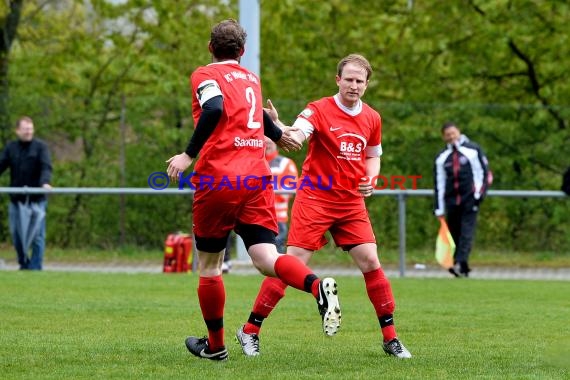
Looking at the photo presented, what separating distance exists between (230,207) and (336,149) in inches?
50.8

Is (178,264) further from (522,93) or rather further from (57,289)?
(522,93)

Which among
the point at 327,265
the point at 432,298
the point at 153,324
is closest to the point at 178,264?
the point at 327,265

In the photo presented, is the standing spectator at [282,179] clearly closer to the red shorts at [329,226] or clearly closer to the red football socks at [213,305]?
the red shorts at [329,226]

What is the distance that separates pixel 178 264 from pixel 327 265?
7.75ft

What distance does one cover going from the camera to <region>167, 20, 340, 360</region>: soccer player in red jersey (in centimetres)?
691

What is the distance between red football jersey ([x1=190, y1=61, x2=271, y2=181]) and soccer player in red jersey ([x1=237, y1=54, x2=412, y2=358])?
2.81 ft

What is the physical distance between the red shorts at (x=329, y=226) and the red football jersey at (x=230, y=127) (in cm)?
101

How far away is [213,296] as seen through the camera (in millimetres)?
7316

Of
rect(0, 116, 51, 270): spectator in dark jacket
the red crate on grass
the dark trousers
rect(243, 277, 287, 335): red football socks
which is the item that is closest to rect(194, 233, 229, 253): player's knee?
rect(243, 277, 287, 335): red football socks

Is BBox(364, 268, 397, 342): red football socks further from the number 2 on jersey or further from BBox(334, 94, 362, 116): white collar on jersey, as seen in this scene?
the number 2 on jersey

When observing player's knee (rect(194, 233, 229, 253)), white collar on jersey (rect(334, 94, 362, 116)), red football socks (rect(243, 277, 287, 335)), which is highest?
white collar on jersey (rect(334, 94, 362, 116))

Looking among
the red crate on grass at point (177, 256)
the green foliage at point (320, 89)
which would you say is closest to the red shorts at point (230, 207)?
the red crate on grass at point (177, 256)

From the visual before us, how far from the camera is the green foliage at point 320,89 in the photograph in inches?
763

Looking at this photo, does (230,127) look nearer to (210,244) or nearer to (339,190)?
(210,244)
